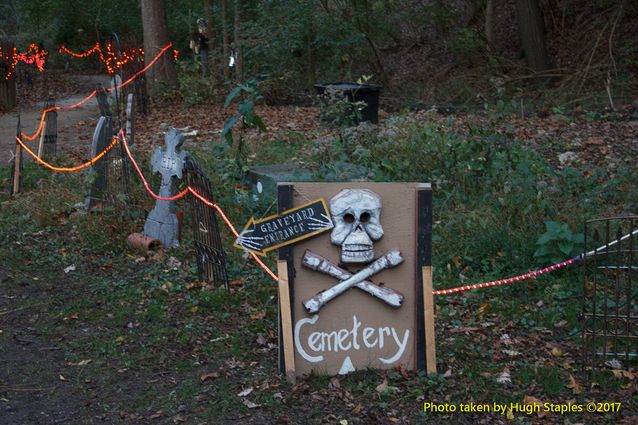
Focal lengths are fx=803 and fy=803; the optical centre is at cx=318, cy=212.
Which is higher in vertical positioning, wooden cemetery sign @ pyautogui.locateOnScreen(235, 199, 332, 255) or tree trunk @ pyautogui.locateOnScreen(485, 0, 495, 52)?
tree trunk @ pyautogui.locateOnScreen(485, 0, 495, 52)

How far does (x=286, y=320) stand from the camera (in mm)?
4820

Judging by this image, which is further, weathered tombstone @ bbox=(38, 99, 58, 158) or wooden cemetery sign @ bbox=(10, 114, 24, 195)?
weathered tombstone @ bbox=(38, 99, 58, 158)

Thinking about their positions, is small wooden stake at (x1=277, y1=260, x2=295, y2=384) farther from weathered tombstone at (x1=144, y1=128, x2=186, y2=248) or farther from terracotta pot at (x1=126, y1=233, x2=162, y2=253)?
terracotta pot at (x1=126, y1=233, x2=162, y2=253)

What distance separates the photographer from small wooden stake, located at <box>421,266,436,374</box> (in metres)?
4.84

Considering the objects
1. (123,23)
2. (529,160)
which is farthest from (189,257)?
(123,23)

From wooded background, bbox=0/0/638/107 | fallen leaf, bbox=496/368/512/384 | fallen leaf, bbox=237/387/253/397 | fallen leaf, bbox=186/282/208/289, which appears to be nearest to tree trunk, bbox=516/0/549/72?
wooded background, bbox=0/0/638/107

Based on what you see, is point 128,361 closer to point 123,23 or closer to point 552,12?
point 552,12

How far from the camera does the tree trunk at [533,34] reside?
703 inches

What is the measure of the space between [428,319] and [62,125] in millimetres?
13734

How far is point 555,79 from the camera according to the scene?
17391 millimetres

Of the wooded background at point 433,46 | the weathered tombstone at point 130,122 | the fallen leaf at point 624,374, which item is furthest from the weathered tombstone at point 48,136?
the fallen leaf at point 624,374

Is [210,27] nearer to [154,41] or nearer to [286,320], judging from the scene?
[154,41]

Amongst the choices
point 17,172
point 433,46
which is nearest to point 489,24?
point 433,46

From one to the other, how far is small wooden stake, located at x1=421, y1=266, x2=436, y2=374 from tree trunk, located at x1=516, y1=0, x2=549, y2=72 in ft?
46.2
